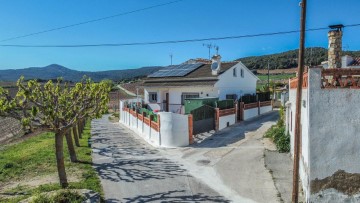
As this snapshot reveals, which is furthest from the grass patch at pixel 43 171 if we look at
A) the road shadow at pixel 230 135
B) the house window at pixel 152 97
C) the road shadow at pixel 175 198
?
the house window at pixel 152 97

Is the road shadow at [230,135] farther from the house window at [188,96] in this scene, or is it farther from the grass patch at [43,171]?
the grass patch at [43,171]

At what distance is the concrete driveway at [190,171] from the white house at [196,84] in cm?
782

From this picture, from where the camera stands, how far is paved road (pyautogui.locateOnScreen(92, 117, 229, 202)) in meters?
10.8

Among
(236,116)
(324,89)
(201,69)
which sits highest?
(201,69)

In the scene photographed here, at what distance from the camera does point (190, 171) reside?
13969 mm

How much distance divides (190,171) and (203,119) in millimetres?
8186

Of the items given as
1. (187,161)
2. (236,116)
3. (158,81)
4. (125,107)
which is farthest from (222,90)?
(187,161)

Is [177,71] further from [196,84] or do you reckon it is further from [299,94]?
[299,94]

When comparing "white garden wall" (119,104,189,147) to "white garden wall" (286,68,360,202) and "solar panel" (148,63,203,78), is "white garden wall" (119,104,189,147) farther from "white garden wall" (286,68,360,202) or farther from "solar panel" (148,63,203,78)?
"solar panel" (148,63,203,78)

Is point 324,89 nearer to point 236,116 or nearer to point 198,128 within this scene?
point 198,128

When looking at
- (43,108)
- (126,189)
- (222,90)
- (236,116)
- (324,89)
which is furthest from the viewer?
(222,90)

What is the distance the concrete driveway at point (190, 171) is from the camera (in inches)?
431

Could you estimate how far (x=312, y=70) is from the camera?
9.00 m

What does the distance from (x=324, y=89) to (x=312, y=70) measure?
616 mm
